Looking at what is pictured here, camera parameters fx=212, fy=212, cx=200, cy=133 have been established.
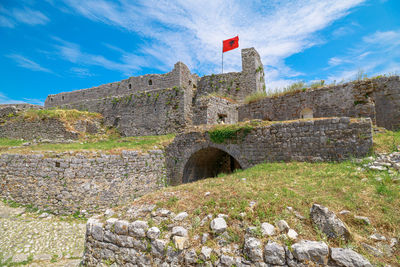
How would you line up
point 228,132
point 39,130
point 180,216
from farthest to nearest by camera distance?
point 39,130 < point 228,132 < point 180,216

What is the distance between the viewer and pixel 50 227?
7980 mm

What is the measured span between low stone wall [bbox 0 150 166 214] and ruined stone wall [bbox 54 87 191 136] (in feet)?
23.3

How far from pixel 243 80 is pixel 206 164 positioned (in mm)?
9100

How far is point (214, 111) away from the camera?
13914 millimetres

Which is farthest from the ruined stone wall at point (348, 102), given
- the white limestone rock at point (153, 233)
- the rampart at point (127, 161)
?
the white limestone rock at point (153, 233)

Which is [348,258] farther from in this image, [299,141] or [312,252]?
[299,141]

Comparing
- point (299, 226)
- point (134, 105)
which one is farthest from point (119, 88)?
point (299, 226)

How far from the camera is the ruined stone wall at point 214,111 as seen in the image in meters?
13.5

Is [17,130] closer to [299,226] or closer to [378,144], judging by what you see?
[299,226]

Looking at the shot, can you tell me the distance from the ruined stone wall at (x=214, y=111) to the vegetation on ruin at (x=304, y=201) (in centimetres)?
741

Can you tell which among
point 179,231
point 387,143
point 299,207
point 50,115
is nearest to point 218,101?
point 387,143

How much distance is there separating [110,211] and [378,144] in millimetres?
8467

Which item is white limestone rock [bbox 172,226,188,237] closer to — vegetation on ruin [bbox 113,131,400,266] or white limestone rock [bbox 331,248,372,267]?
vegetation on ruin [bbox 113,131,400,266]

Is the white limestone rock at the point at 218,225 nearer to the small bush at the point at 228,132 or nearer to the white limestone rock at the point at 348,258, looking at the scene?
the white limestone rock at the point at 348,258
